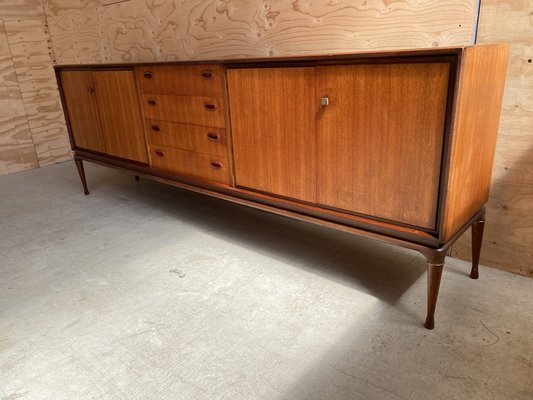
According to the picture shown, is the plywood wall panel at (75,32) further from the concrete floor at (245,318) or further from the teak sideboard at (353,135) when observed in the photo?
the concrete floor at (245,318)

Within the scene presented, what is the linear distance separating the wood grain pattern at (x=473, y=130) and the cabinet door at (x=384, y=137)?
0.05 m

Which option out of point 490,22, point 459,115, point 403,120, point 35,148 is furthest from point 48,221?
point 490,22

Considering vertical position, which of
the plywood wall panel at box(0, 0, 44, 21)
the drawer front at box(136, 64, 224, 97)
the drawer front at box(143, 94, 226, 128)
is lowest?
the drawer front at box(143, 94, 226, 128)

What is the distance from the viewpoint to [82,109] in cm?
284

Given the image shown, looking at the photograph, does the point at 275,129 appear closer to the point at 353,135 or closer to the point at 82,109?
the point at 353,135

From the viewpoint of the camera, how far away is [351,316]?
4.99 feet

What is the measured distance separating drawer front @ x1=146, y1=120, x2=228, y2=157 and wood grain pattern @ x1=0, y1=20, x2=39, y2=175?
218 cm

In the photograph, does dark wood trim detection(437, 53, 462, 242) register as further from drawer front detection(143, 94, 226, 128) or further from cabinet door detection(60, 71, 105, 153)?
cabinet door detection(60, 71, 105, 153)

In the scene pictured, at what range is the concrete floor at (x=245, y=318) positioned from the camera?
124 cm

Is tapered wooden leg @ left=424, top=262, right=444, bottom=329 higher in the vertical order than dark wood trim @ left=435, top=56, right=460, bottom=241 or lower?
lower

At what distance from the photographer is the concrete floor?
1.24 meters

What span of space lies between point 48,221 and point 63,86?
3.31 ft

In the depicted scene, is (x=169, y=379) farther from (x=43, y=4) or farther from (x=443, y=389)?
(x=43, y=4)

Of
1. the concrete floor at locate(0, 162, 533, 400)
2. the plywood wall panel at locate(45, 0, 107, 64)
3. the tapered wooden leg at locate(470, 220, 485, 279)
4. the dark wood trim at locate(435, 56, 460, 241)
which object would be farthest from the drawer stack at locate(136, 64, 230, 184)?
the plywood wall panel at locate(45, 0, 107, 64)
